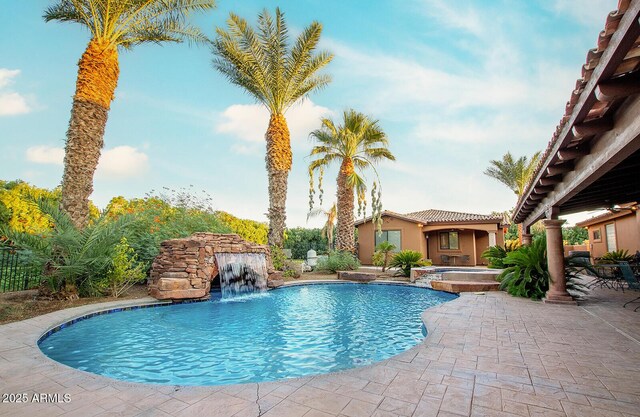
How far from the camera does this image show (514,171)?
83.4 ft

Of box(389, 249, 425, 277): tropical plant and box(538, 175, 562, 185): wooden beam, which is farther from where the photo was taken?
box(389, 249, 425, 277): tropical plant

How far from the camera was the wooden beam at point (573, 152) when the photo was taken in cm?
512

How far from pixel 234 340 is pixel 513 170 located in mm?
27160

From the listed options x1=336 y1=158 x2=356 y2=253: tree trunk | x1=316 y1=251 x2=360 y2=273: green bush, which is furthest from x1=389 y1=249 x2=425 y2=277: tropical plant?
x1=336 y1=158 x2=356 y2=253: tree trunk

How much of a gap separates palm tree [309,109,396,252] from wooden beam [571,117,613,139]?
13606mm

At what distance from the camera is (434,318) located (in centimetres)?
643

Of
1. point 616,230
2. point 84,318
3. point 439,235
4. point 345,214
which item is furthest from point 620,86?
point 439,235

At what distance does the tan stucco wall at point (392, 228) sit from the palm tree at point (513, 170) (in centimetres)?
961

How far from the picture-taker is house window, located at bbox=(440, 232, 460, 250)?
939 inches

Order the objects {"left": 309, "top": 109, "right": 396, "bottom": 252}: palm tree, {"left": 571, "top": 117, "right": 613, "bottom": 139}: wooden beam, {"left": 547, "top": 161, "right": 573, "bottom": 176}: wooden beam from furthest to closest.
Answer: {"left": 309, "top": 109, "right": 396, "bottom": 252}: palm tree, {"left": 547, "top": 161, "right": 573, "bottom": 176}: wooden beam, {"left": 571, "top": 117, "right": 613, "bottom": 139}: wooden beam

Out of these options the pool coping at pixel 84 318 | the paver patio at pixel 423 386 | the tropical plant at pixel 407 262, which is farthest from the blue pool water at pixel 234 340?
the tropical plant at pixel 407 262

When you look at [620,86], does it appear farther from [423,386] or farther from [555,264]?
[555,264]

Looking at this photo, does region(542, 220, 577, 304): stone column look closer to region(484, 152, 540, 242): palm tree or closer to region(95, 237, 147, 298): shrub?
region(95, 237, 147, 298): shrub

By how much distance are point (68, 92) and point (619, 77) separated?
12.9m
